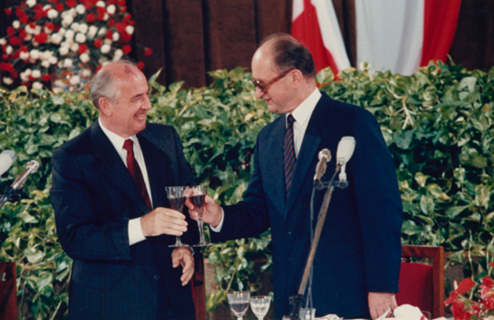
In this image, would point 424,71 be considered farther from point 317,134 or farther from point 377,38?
point 377,38

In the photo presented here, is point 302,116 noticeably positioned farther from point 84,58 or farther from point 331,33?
point 84,58

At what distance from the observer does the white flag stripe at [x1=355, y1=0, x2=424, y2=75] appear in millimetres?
4324

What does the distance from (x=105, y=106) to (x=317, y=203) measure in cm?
89

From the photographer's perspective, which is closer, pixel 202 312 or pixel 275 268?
pixel 275 268

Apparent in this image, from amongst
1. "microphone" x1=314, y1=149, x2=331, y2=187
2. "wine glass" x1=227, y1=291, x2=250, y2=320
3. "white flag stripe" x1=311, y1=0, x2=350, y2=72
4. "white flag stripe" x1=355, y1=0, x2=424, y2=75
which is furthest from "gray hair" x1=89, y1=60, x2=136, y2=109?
"white flag stripe" x1=355, y1=0, x2=424, y2=75

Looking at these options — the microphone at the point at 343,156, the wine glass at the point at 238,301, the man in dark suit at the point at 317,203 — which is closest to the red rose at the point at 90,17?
the man in dark suit at the point at 317,203

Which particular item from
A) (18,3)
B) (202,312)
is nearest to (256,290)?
(202,312)

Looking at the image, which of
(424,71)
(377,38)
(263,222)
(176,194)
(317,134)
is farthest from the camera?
(377,38)

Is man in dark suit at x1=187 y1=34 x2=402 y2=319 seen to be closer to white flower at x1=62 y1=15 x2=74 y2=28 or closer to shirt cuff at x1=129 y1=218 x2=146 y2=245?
shirt cuff at x1=129 y1=218 x2=146 y2=245

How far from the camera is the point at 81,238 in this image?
6.59 ft

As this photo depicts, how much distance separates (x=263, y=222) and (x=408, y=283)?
61 centimetres

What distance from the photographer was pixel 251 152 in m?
2.90

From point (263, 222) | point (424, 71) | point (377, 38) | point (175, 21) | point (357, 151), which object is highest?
point (175, 21)

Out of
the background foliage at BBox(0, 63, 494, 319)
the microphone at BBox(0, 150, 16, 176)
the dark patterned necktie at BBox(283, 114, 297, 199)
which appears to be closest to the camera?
the microphone at BBox(0, 150, 16, 176)
